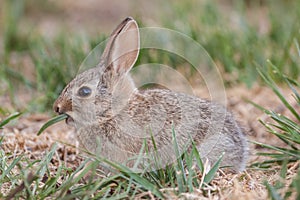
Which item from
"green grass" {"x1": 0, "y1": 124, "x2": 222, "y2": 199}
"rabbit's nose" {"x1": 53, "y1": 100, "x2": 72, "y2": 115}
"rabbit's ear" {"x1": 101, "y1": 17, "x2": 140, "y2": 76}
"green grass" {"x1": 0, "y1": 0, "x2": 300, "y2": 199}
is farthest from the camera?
"rabbit's ear" {"x1": 101, "y1": 17, "x2": 140, "y2": 76}

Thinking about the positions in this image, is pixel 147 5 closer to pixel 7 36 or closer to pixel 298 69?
pixel 7 36

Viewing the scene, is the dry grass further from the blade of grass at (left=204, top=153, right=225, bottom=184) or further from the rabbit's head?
the rabbit's head

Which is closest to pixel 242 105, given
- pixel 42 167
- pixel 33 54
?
pixel 33 54

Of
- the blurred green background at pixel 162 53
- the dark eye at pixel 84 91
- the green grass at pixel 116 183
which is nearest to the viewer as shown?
the green grass at pixel 116 183

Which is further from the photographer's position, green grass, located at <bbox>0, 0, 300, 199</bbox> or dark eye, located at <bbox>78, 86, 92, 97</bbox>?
dark eye, located at <bbox>78, 86, 92, 97</bbox>

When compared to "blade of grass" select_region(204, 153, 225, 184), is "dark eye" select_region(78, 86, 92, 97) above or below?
above

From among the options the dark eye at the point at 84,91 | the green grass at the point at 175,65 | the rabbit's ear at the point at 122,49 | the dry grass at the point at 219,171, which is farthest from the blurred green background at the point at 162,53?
the dark eye at the point at 84,91

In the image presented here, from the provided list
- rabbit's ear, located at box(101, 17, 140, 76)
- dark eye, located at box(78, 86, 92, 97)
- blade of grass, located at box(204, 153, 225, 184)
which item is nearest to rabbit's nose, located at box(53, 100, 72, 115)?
dark eye, located at box(78, 86, 92, 97)

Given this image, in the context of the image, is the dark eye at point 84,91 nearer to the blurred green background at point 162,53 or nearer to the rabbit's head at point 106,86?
the rabbit's head at point 106,86
